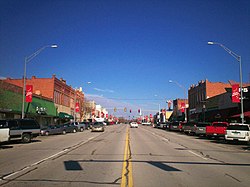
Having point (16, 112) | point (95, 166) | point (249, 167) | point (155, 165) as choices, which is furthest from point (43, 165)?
point (16, 112)

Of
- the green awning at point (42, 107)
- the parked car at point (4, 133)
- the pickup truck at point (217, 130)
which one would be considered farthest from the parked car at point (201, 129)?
the green awning at point (42, 107)

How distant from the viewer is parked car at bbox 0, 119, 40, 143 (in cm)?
2120

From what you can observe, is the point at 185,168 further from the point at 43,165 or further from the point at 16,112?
the point at 16,112

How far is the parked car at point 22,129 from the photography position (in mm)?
21200

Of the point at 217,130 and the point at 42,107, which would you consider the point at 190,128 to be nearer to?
the point at 217,130

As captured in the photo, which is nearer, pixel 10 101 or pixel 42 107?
pixel 10 101

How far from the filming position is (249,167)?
11.5 metres

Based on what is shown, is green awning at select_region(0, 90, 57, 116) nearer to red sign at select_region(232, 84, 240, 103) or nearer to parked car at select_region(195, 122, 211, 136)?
parked car at select_region(195, 122, 211, 136)

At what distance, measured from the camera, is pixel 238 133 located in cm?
2347

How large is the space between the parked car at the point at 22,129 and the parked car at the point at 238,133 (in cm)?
1624

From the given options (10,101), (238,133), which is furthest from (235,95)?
(10,101)

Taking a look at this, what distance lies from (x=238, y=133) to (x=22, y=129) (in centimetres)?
1753

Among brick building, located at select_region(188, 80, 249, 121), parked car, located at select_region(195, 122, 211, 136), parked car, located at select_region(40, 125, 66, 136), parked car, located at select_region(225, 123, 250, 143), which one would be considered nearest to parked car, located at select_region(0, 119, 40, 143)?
parked car, located at select_region(40, 125, 66, 136)

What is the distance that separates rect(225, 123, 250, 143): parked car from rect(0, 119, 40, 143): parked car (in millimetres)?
16243
